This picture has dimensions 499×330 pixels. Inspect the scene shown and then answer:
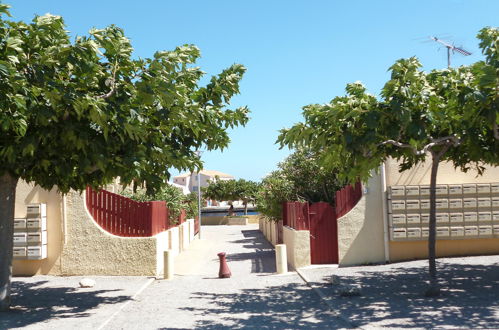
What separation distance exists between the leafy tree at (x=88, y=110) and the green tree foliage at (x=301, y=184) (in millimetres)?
9732

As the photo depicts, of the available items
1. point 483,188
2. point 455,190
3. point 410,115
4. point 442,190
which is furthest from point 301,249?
point 410,115

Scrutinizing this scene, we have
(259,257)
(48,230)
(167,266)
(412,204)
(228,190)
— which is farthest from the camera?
(228,190)

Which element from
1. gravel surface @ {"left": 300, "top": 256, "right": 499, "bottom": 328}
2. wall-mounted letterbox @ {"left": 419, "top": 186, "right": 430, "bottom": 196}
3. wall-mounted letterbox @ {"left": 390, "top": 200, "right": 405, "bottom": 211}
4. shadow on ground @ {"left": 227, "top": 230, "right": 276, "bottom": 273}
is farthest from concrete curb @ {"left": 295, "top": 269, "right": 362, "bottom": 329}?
wall-mounted letterbox @ {"left": 419, "top": 186, "right": 430, "bottom": 196}

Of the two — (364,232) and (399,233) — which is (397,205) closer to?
(399,233)

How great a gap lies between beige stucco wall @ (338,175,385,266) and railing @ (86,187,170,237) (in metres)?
5.56

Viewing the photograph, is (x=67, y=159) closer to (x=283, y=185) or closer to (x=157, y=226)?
(x=157, y=226)

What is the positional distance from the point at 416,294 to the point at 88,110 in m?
7.40

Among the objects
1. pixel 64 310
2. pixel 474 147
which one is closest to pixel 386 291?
pixel 474 147

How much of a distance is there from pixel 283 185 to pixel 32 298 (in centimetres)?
1085

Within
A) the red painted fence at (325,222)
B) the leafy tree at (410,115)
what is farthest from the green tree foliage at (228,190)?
the leafy tree at (410,115)

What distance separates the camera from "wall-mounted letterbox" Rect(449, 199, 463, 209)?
1468cm

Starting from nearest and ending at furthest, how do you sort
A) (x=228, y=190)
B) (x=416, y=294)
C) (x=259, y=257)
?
(x=416, y=294) → (x=259, y=257) → (x=228, y=190)

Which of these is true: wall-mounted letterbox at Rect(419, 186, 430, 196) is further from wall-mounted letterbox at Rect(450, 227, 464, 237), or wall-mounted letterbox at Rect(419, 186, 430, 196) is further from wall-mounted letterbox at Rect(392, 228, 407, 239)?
wall-mounted letterbox at Rect(450, 227, 464, 237)

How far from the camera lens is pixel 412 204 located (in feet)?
47.5
